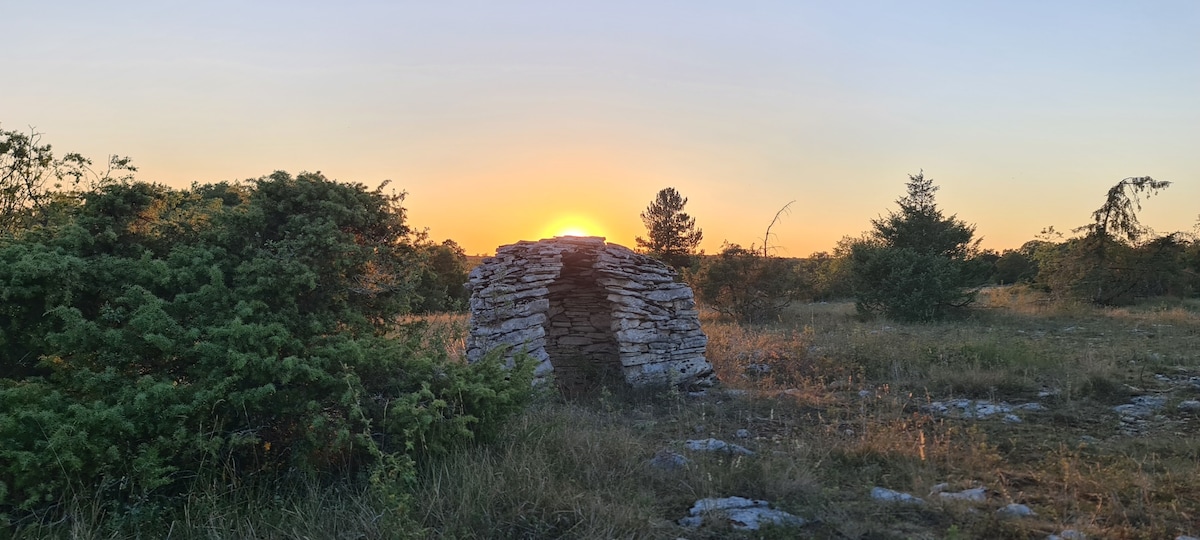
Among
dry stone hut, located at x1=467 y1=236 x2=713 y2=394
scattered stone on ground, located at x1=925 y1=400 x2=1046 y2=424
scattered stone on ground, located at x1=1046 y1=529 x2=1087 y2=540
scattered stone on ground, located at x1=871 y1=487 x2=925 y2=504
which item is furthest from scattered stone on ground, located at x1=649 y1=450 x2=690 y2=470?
scattered stone on ground, located at x1=925 y1=400 x2=1046 y2=424

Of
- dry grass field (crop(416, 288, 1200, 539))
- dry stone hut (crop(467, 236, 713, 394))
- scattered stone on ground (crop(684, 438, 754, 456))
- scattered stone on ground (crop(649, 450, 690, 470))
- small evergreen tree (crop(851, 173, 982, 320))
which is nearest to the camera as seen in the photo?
dry grass field (crop(416, 288, 1200, 539))

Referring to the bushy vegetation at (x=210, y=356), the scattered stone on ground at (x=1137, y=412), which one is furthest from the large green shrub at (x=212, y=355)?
the scattered stone on ground at (x=1137, y=412)

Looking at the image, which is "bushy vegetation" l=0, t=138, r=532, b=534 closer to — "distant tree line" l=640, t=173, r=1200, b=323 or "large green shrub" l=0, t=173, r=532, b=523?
"large green shrub" l=0, t=173, r=532, b=523

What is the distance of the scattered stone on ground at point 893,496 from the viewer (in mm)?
4363

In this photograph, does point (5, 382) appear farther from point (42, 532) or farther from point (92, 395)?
point (42, 532)

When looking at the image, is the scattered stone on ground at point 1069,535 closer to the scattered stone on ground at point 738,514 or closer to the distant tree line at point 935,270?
the scattered stone on ground at point 738,514

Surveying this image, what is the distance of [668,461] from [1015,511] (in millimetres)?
2317

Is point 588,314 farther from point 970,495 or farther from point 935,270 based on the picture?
point 935,270

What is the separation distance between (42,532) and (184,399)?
35.0 inches

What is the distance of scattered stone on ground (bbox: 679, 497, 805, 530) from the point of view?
13.2 feet

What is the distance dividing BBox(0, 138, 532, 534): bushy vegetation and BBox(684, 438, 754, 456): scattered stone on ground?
1699 mm

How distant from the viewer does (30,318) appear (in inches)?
162

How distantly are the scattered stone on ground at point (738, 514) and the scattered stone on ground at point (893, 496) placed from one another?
0.74 metres

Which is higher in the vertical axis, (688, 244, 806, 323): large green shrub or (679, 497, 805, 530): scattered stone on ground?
(688, 244, 806, 323): large green shrub
